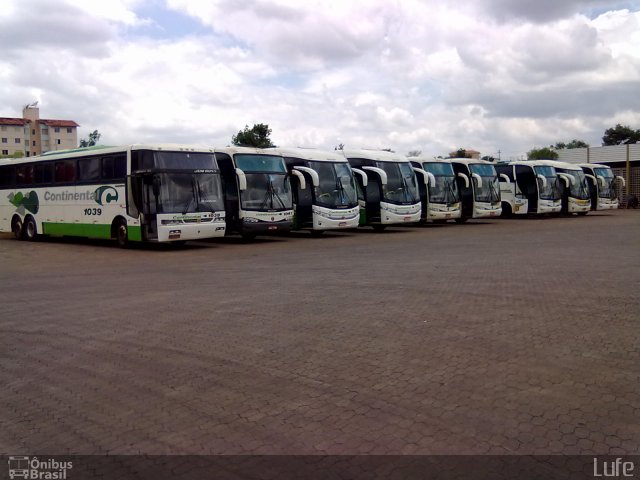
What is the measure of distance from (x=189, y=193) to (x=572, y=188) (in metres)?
25.6

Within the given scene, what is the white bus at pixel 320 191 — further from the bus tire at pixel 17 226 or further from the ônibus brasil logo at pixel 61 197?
the bus tire at pixel 17 226

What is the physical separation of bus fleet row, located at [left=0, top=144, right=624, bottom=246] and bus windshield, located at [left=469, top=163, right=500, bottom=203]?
55 millimetres

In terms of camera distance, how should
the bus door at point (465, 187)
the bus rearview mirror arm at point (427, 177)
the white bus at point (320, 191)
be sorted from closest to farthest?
the white bus at point (320, 191) < the bus rearview mirror arm at point (427, 177) < the bus door at point (465, 187)

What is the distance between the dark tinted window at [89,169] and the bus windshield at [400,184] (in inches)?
437

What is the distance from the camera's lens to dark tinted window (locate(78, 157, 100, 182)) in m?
20.2

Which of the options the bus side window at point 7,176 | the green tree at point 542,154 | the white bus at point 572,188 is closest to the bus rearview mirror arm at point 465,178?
the white bus at point 572,188

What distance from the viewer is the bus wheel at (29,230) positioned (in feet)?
78.7

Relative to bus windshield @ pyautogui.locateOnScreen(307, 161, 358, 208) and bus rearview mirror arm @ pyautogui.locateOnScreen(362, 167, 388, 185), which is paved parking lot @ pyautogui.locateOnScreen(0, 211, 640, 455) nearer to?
bus windshield @ pyautogui.locateOnScreen(307, 161, 358, 208)

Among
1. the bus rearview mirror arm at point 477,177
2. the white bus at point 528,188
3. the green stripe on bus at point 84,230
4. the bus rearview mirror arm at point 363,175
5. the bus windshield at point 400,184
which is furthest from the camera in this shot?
the white bus at point 528,188

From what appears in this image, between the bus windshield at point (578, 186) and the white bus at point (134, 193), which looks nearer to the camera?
the white bus at point (134, 193)

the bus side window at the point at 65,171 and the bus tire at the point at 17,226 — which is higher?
the bus side window at the point at 65,171

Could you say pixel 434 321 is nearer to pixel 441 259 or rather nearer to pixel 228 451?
pixel 228 451
